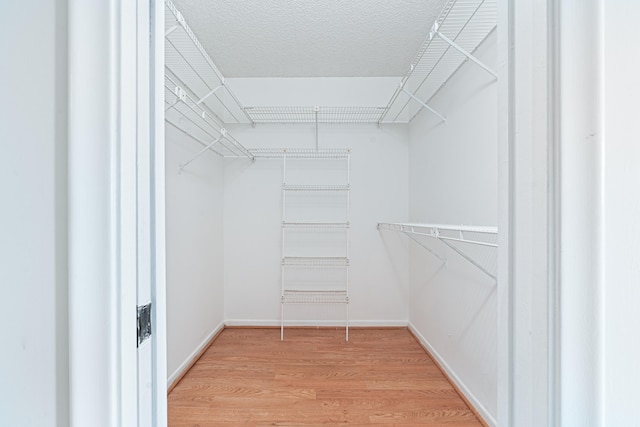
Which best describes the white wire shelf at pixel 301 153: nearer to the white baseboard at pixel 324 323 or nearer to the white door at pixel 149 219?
the white baseboard at pixel 324 323

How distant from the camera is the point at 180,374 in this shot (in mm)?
2014

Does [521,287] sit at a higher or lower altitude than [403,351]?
higher

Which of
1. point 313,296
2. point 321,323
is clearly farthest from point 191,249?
point 321,323

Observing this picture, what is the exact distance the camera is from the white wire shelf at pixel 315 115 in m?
2.79

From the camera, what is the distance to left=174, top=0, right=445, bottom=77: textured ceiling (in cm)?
185

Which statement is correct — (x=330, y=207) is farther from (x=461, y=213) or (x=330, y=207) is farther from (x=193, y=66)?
(x=193, y=66)

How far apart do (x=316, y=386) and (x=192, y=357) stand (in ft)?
3.31

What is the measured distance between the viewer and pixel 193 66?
6.97 feet

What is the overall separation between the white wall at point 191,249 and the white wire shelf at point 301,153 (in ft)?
1.34

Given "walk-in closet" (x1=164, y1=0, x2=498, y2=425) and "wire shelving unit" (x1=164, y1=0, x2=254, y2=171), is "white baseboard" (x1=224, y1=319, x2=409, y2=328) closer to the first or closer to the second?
"walk-in closet" (x1=164, y1=0, x2=498, y2=425)
